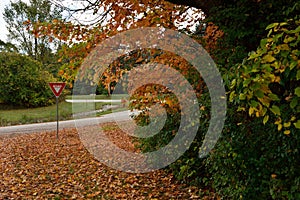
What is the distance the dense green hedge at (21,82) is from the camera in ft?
76.7

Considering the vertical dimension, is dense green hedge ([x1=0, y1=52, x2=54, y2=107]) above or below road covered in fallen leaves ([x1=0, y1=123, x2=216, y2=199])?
above

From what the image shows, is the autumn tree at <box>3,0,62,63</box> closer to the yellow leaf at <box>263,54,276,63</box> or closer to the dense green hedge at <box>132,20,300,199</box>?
the dense green hedge at <box>132,20,300,199</box>

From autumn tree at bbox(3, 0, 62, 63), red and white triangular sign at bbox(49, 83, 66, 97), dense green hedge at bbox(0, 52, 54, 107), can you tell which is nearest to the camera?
red and white triangular sign at bbox(49, 83, 66, 97)

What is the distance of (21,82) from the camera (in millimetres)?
23562

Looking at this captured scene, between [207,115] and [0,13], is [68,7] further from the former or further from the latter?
[0,13]

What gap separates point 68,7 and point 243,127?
3420 millimetres

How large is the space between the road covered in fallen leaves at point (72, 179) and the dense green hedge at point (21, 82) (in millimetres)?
15789

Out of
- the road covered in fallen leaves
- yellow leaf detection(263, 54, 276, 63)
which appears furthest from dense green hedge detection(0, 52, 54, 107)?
yellow leaf detection(263, 54, 276, 63)

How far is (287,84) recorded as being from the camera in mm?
3000

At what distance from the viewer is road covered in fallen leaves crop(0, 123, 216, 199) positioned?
5027 mm

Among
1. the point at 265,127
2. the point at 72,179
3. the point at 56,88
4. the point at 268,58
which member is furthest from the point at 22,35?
the point at 268,58

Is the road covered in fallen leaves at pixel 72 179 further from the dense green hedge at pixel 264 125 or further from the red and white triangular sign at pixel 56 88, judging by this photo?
the red and white triangular sign at pixel 56 88

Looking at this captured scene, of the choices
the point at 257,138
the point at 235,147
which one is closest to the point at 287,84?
the point at 257,138

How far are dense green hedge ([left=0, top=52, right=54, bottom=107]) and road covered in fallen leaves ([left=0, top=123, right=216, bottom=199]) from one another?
15.8 m
